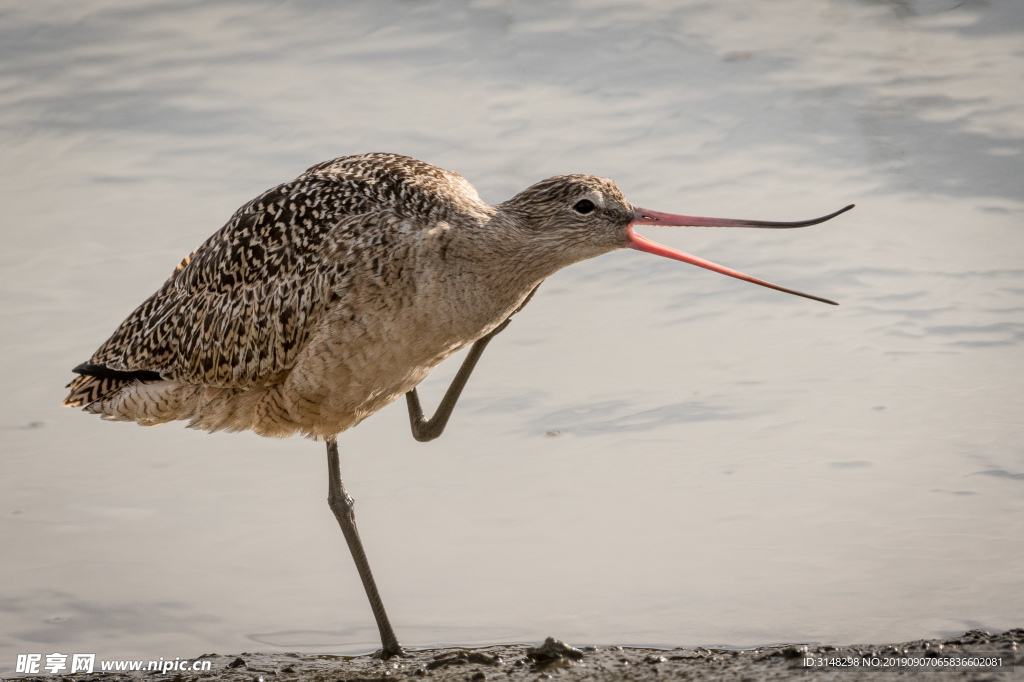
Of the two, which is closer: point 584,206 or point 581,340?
point 584,206

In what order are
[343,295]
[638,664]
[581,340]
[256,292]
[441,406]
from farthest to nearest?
[581,340] → [441,406] → [256,292] → [343,295] → [638,664]

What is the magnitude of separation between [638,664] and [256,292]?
7.04 ft

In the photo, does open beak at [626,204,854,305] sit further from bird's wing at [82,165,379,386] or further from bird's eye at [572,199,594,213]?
bird's wing at [82,165,379,386]

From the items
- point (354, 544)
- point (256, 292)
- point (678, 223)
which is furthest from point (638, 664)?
point (256, 292)

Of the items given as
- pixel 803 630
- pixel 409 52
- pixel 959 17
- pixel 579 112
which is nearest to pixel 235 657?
pixel 803 630

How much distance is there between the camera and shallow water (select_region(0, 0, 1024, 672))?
5785 millimetres

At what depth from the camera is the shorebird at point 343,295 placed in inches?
205

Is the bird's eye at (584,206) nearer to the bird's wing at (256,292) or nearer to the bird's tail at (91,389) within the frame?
the bird's wing at (256,292)

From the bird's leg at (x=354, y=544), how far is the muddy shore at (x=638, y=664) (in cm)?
9

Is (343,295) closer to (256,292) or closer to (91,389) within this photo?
(256,292)

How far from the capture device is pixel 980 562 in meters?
5.68

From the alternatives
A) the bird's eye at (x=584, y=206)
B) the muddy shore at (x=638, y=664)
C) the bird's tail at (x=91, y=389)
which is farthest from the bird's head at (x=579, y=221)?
the bird's tail at (x=91, y=389)

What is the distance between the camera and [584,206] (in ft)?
16.9

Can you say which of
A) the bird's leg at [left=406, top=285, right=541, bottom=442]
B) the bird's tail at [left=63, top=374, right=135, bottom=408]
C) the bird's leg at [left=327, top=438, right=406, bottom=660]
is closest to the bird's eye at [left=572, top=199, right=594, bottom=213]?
the bird's leg at [left=406, top=285, right=541, bottom=442]
